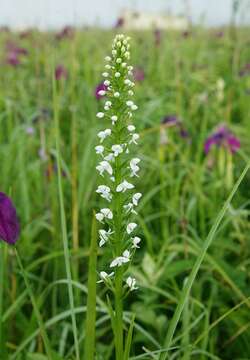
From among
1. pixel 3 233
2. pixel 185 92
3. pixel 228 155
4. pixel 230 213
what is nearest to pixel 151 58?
pixel 185 92

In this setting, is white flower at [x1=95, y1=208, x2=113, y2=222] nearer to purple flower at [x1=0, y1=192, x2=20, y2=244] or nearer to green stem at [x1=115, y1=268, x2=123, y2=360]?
green stem at [x1=115, y1=268, x2=123, y2=360]

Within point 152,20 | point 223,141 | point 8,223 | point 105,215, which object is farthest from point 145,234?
point 152,20

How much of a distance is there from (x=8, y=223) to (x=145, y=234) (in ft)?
3.85

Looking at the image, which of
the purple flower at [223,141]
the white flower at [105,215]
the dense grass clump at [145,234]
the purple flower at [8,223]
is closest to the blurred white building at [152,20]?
the dense grass clump at [145,234]

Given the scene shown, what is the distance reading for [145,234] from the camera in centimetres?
221

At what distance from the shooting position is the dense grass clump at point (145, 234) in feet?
5.27

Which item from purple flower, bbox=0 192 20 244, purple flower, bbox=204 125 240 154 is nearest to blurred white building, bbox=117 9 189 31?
purple flower, bbox=204 125 240 154

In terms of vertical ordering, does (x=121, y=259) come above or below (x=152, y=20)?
below

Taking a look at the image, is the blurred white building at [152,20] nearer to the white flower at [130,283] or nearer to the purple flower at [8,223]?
the purple flower at [8,223]

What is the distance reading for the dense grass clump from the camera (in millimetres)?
1605

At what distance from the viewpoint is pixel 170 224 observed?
2.64m

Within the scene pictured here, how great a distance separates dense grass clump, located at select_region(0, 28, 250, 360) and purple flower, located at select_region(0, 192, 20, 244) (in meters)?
0.07

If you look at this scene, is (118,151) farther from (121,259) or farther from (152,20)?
(152,20)

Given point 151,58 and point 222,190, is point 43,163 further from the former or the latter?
point 151,58
